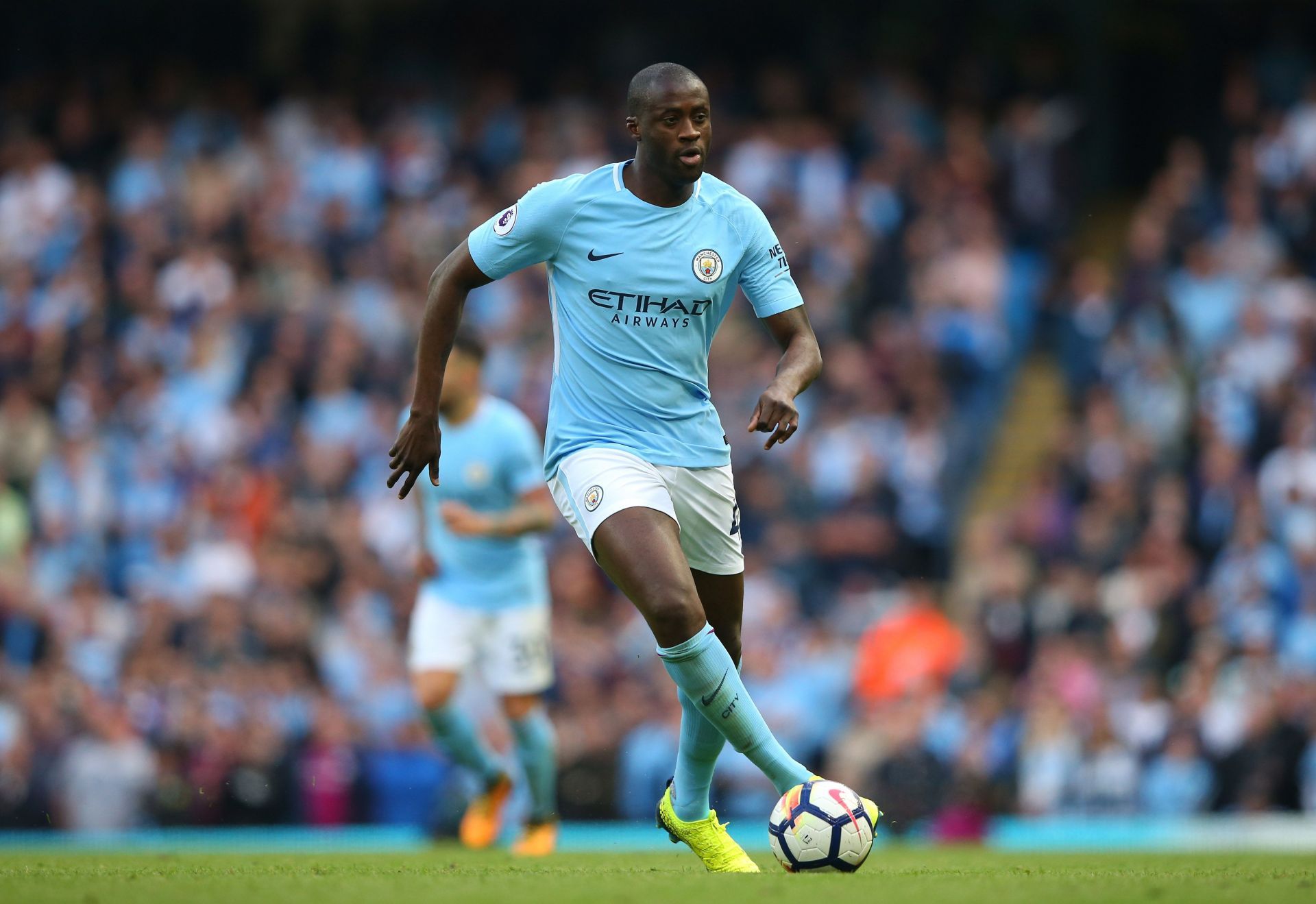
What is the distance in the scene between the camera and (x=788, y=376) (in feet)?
22.7

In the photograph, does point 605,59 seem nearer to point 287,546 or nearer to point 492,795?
point 287,546

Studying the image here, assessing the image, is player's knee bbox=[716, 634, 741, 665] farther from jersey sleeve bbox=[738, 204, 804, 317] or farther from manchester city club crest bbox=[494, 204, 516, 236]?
manchester city club crest bbox=[494, 204, 516, 236]

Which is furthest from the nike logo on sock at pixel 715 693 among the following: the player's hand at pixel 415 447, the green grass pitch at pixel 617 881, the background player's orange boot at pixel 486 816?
the background player's orange boot at pixel 486 816

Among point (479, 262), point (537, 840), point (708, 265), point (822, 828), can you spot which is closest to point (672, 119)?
point (708, 265)

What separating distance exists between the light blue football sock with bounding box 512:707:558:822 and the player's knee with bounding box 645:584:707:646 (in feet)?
12.9

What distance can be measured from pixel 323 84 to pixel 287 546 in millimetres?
6472

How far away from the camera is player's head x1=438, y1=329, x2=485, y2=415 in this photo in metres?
10.7

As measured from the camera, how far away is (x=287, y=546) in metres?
16.4

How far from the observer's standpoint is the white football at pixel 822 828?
671 cm

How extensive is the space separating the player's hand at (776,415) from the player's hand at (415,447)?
1291 mm

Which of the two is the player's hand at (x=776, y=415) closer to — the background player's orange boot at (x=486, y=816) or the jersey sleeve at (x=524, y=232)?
the jersey sleeve at (x=524, y=232)

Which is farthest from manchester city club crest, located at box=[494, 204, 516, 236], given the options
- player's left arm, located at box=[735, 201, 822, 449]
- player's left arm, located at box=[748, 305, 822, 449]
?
player's left arm, located at box=[748, 305, 822, 449]

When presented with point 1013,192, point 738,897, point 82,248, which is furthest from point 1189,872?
point 82,248

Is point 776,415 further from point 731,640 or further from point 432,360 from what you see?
point 432,360
